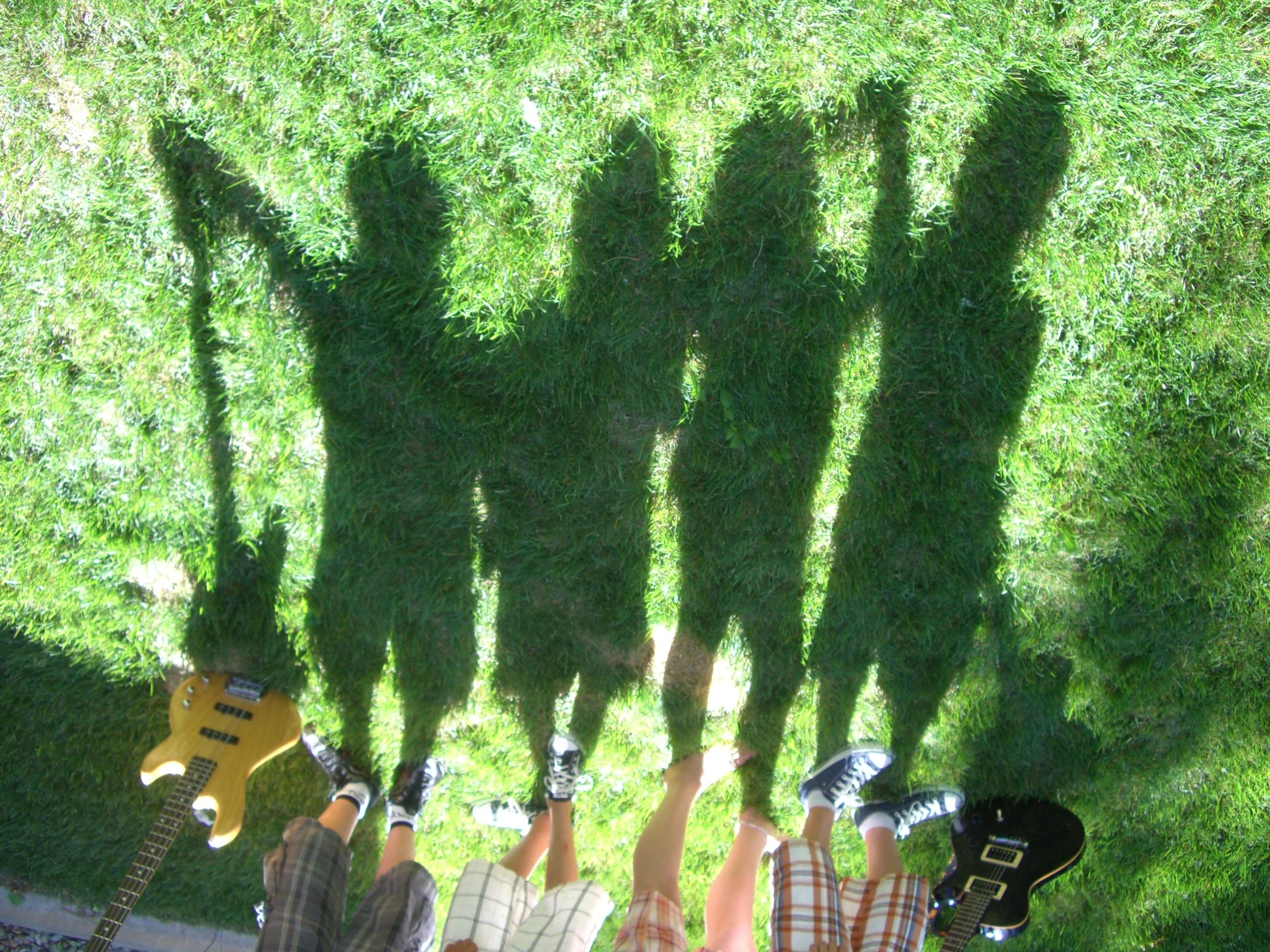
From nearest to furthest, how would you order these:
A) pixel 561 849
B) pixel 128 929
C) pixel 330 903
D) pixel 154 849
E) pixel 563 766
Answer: pixel 330 903 < pixel 154 849 < pixel 561 849 < pixel 563 766 < pixel 128 929

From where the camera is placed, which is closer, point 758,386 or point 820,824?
point 758,386

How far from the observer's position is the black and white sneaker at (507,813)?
2982 mm

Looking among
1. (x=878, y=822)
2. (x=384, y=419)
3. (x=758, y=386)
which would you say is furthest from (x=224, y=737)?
(x=878, y=822)

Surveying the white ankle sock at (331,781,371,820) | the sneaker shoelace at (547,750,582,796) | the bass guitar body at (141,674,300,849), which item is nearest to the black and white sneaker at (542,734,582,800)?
the sneaker shoelace at (547,750,582,796)

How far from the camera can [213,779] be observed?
2715 millimetres

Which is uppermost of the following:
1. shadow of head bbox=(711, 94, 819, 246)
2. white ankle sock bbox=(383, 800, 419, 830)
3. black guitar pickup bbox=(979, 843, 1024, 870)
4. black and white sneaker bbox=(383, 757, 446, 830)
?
shadow of head bbox=(711, 94, 819, 246)

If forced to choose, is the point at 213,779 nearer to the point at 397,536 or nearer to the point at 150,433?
the point at 397,536

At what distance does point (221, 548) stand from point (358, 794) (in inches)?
41.1

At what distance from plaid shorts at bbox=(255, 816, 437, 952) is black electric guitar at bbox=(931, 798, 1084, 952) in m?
1.86

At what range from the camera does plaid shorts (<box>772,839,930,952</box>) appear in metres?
2.33

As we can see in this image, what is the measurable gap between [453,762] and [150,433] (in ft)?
5.43

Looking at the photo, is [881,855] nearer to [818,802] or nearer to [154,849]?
[818,802]

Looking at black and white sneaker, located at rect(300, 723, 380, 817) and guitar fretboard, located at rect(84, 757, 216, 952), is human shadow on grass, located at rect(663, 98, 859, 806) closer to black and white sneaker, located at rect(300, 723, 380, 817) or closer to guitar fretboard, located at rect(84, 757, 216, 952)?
A: black and white sneaker, located at rect(300, 723, 380, 817)

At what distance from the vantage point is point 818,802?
9.43ft
